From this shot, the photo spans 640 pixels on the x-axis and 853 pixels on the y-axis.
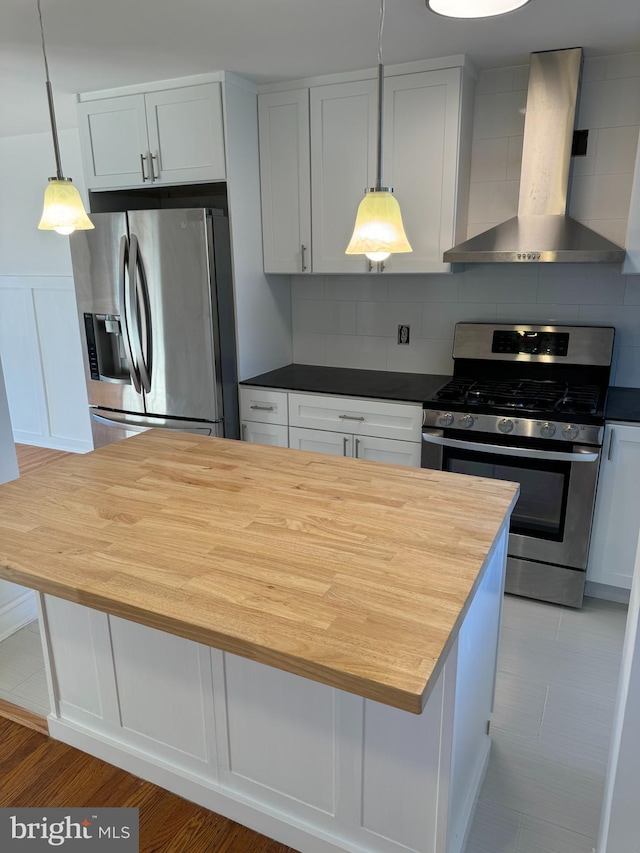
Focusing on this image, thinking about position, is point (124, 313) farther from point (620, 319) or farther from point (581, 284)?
point (620, 319)

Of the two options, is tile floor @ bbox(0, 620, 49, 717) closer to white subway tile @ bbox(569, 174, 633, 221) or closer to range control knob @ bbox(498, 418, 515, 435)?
range control knob @ bbox(498, 418, 515, 435)

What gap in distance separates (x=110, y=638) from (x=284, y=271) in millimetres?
2217

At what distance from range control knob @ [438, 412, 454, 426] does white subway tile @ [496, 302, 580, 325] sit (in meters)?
0.76

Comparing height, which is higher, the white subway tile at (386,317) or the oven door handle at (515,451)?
the white subway tile at (386,317)

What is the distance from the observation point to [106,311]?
3299 millimetres

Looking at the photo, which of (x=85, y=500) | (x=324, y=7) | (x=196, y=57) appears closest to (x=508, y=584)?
(x=85, y=500)

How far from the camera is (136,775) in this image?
1780mm

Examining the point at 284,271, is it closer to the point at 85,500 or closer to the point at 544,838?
the point at 85,500

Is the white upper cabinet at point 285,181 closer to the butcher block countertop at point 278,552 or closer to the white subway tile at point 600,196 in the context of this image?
the white subway tile at point 600,196

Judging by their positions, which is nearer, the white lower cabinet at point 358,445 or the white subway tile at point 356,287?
the white lower cabinet at point 358,445

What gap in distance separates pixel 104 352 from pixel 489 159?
2354 mm

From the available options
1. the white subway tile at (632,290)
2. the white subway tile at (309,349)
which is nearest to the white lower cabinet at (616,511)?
the white subway tile at (632,290)

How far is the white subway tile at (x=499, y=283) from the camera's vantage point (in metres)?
2.99

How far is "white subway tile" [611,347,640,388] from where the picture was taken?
9.32ft
